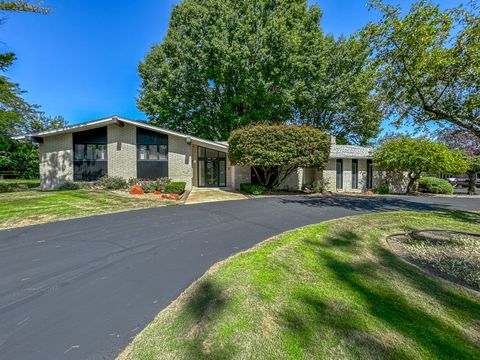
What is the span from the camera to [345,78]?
22.0 metres

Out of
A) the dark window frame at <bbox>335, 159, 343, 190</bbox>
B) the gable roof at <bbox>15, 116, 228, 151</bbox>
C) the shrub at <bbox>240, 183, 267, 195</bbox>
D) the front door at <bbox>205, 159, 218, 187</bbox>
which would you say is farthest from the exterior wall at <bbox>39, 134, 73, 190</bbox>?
the dark window frame at <bbox>335, 159, 343, 190</bbox>

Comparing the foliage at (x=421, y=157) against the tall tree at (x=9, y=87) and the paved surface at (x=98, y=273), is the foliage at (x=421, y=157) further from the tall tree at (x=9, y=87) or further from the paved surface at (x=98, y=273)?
the tall tree at (x=9, y=87)

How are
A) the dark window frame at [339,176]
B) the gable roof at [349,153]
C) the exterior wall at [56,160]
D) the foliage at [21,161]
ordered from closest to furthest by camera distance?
1. the exterior wall at [56,160]
2. the gable roof at [349,153]
3. the dark window frame at [339,176]
4. the foliage at [21,161]

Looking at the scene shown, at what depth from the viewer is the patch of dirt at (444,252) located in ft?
13.2

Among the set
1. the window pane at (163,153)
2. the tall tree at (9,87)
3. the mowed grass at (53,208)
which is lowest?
the mowed grass at (53,208)

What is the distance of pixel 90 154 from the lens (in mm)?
17062

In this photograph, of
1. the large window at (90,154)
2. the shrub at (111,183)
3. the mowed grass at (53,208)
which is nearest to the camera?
the mowed grass at (53,208)

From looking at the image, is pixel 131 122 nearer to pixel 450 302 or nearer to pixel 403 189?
pixel 450 302

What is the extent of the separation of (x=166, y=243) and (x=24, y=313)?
8.91 ft

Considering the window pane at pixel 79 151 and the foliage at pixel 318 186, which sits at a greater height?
the window pane at pixel 79 151

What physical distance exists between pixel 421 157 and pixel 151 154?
62.2 feet

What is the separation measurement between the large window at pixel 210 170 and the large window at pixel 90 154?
7.00m

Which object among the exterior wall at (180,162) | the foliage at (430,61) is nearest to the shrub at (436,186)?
the foliage at (430,61)

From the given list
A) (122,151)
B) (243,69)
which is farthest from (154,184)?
(243,69)
